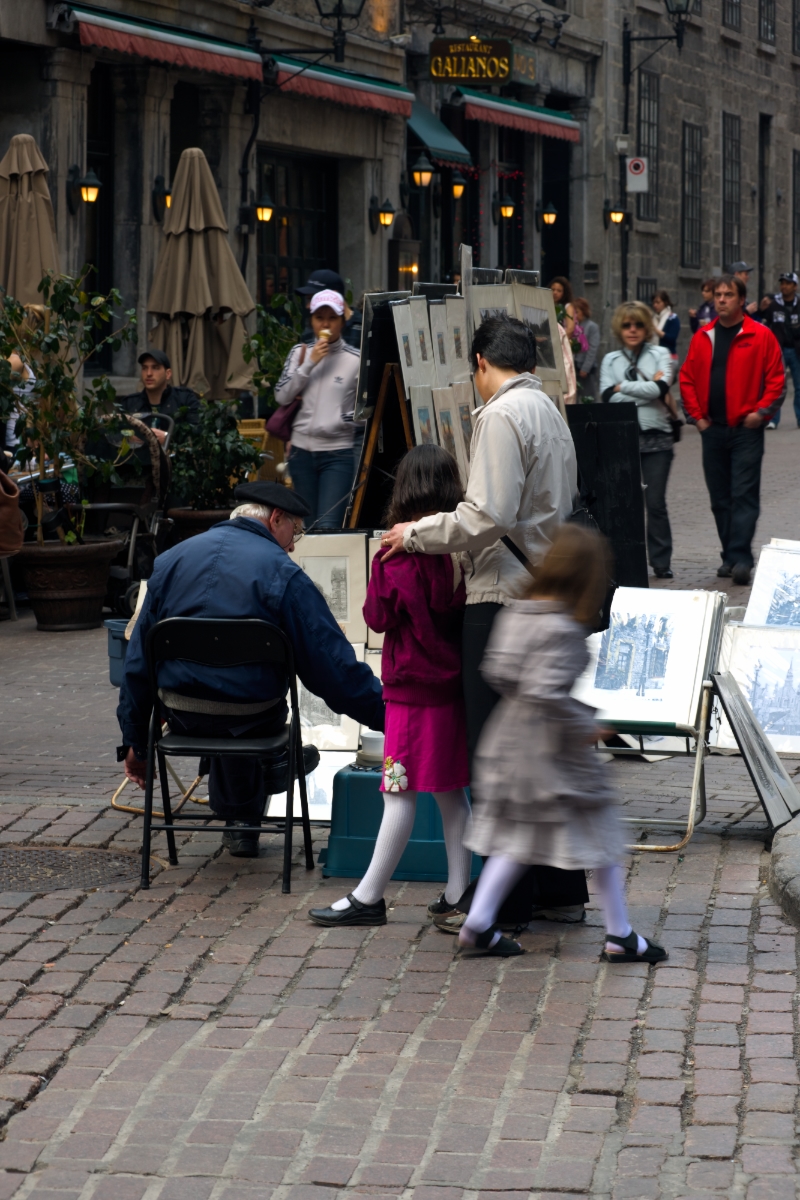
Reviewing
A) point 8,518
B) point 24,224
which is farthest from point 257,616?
point 24,224

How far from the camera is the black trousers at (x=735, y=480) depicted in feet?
38.3

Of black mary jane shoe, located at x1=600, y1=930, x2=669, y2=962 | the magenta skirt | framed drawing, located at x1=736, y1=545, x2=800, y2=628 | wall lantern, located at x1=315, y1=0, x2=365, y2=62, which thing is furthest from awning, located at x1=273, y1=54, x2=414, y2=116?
black mary jane shoe, located at x1=600, y1=930, x2=669, y2=962

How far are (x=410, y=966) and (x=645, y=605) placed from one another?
2.37 meters

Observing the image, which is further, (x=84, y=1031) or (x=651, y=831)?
(x=651, y=831)

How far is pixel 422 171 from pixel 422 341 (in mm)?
17310

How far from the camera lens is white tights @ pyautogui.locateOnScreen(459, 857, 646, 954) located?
4.81 metres

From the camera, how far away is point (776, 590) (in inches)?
301

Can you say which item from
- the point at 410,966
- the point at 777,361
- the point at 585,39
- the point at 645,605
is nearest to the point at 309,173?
the point at 585,39

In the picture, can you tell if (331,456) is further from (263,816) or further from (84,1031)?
(84,1031)

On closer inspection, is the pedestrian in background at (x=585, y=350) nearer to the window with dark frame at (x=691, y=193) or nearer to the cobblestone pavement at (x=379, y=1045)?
the window with dark frame at (x=691, y=193)

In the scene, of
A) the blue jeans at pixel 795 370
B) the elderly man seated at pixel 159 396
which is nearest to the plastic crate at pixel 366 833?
the elderly man seated at pixel 159 396

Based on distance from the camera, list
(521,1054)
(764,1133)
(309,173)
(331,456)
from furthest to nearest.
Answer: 1. (309,173)
2. (331,456)
3. (521,1054)
4. (764,1133)

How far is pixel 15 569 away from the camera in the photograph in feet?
37.2

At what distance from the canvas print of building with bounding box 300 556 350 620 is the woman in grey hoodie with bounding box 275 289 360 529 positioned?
3.24m
